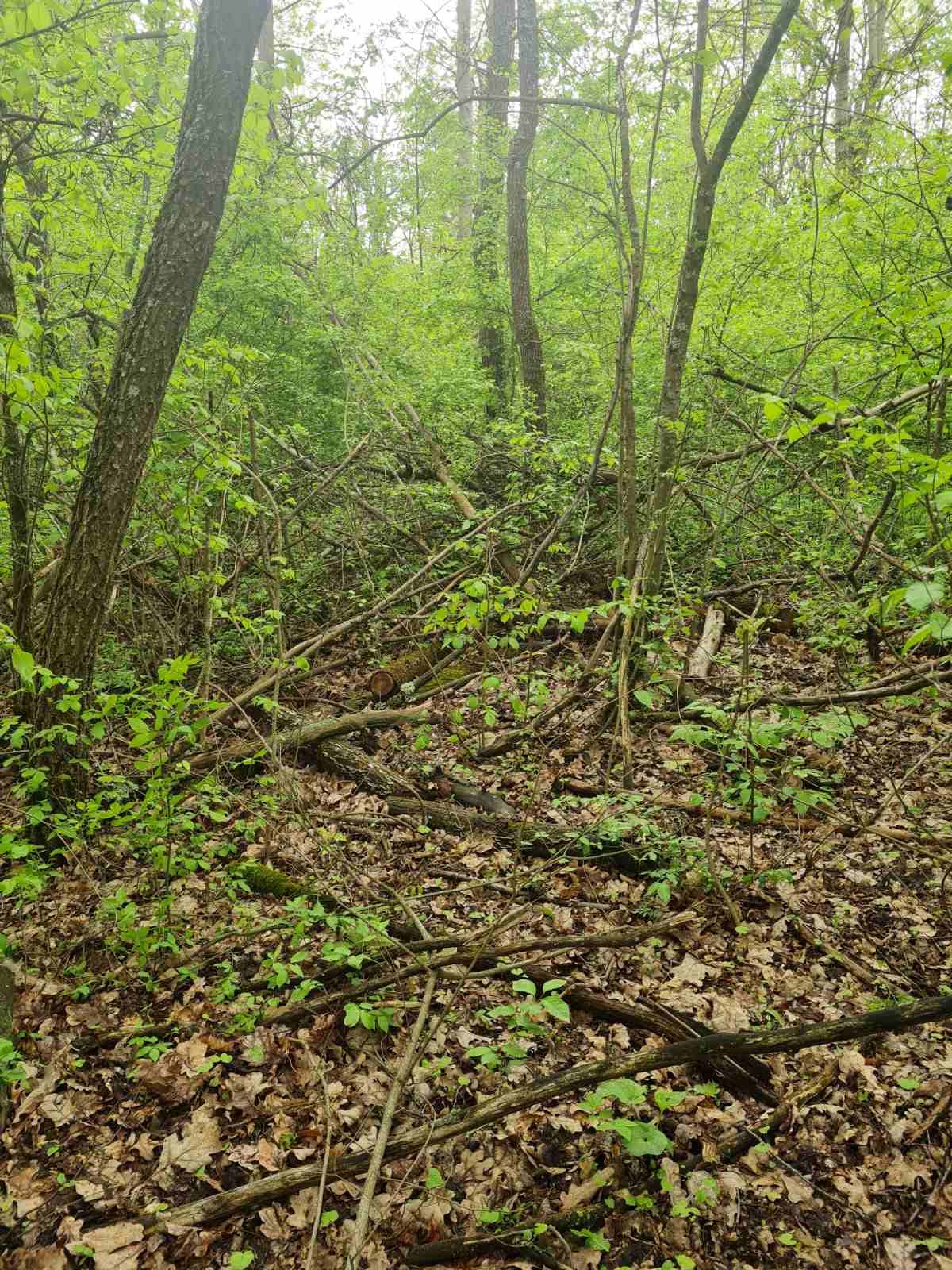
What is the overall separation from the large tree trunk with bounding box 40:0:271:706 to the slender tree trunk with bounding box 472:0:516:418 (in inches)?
293

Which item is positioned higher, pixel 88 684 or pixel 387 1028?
pixel 88 684

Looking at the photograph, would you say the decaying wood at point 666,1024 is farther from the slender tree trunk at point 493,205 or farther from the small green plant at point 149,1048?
the slender tree trunk at point 493,205

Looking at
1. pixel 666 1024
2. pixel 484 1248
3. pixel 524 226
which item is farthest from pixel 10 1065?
pixel 524 226

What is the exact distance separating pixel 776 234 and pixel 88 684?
345 inches

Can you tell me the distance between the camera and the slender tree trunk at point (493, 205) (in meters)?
11.9

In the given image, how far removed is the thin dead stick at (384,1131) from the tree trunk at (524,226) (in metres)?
8.61

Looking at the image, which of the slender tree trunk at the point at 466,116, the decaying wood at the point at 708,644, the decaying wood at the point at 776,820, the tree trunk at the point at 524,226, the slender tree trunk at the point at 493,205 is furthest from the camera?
the slender tree trunk at the point at 493,205

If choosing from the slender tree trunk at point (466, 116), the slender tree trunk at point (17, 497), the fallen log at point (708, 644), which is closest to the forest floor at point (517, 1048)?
the fallen log at point (708, 644)

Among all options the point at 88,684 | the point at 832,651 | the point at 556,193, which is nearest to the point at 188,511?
the point at 88,684

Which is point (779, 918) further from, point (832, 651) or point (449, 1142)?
point (832, 651)

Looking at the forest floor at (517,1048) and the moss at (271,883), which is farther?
the moss at (271,883)

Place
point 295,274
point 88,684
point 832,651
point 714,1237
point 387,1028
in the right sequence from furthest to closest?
point 295,274, point 832,651, point 88,684, point 387,1028, point 714,1237

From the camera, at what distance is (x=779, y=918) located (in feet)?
14.7

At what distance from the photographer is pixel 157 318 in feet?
14.7
